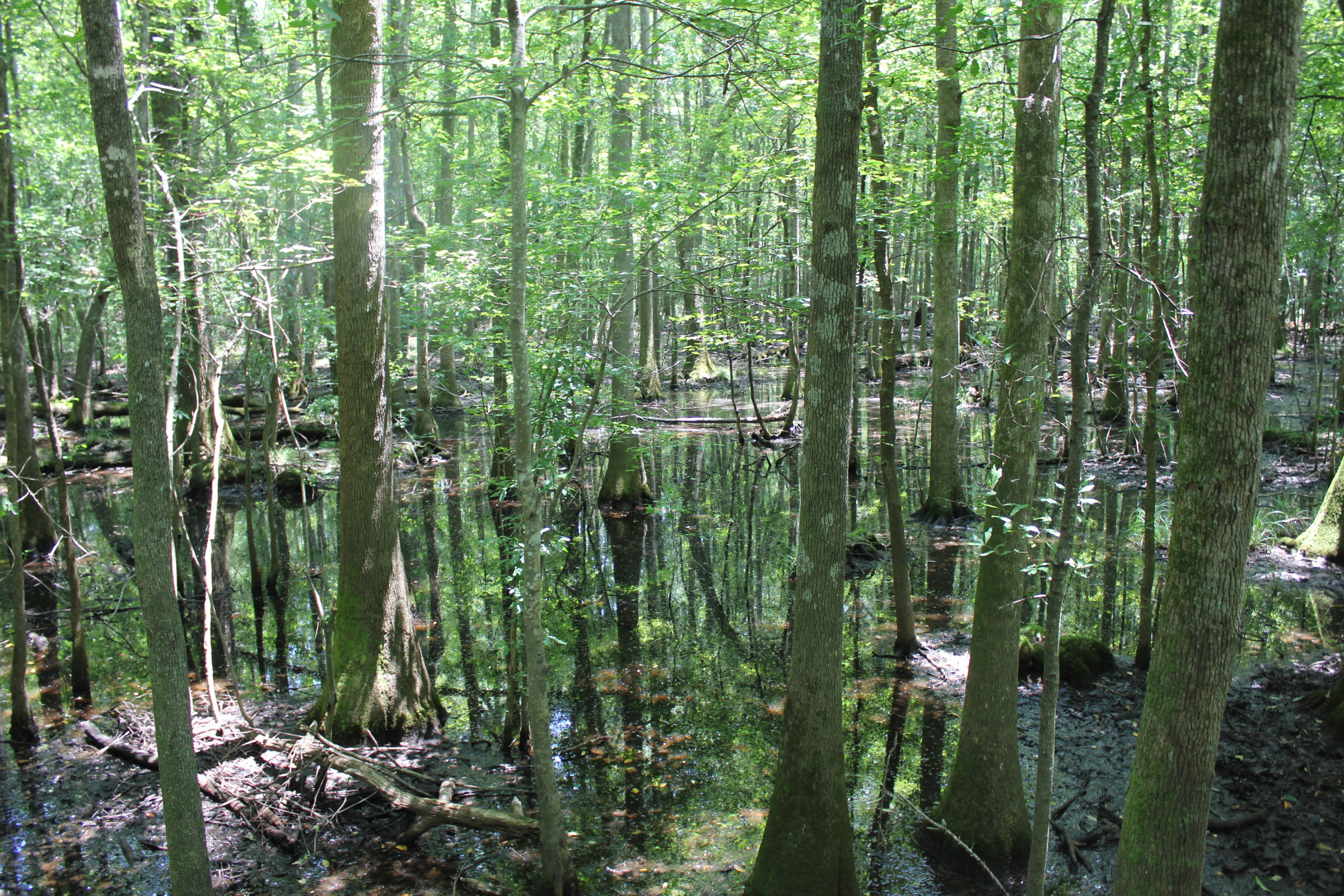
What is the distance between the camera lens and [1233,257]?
3.09 m

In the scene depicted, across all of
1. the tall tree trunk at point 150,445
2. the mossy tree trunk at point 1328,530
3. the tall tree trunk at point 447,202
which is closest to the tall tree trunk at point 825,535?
the tall tree trunk at point 150,445

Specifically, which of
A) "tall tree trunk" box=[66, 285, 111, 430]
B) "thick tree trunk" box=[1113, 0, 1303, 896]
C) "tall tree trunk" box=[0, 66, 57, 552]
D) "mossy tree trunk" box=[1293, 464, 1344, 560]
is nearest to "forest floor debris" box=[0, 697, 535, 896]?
"tall tree trunk" box=[0, 66, 57, 552]

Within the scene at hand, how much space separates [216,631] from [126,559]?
4.23m

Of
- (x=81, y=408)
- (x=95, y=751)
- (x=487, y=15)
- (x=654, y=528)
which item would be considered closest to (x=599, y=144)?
(x=487, y=15)

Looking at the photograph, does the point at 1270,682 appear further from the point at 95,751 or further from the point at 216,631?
the point at 216,631

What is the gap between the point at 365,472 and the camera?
Answer: 7293 mm

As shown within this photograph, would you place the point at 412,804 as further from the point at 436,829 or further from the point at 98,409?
the point at 98,409

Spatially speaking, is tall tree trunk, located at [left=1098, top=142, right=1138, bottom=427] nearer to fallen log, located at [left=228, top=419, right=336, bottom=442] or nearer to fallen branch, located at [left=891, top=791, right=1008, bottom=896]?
fallen branch, located at [left=891, top=791, right=1008, bottom=896]

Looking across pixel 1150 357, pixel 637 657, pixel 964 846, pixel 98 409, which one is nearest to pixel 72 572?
pixel 637 657

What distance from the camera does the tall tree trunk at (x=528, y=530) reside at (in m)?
5.11

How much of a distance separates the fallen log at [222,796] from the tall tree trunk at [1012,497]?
4.69 meters

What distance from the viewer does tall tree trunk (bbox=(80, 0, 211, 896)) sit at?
3852mm

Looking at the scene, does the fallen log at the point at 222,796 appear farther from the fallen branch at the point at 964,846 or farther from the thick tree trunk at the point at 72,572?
the fallen branch at the point at 964,846

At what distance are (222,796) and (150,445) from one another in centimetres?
362
